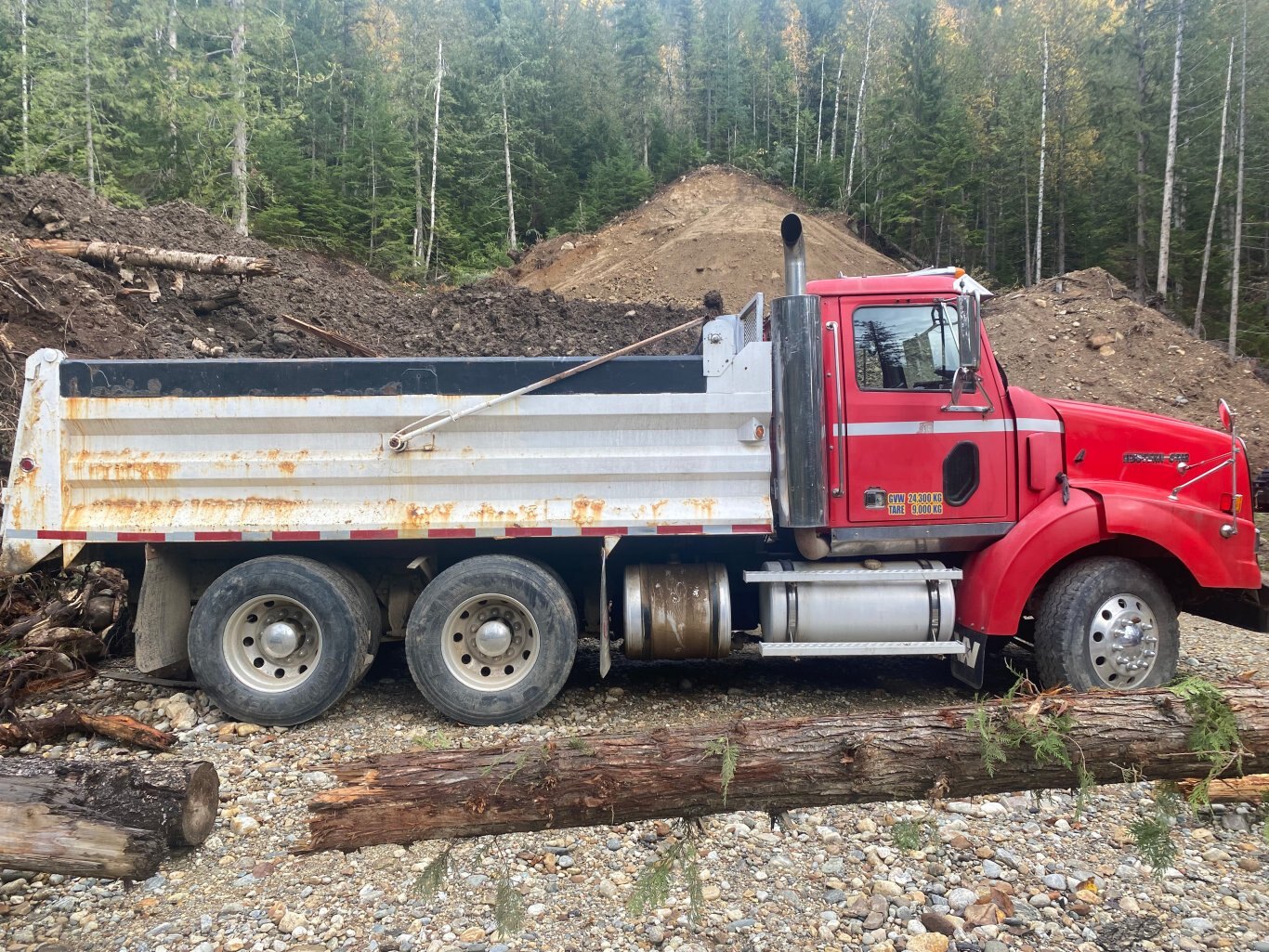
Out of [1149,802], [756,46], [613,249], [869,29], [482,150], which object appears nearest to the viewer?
[1149,802]

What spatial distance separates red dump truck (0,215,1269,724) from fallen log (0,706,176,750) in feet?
1.39

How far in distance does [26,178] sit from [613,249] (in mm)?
22586

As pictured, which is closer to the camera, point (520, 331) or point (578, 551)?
point (578, 551)

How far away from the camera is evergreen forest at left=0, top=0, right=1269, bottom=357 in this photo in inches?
968

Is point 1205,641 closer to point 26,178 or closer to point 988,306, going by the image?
point 988,306

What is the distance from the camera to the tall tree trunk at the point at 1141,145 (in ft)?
84.0

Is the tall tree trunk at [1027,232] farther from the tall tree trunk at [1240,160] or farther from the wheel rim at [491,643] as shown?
the wheel rim at [491,643]

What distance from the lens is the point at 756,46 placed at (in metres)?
52.7

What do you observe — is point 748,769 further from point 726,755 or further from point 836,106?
point 836,106

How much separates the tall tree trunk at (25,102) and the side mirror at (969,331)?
26.9 meters

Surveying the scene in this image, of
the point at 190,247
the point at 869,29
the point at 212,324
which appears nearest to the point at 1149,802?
the point at 212,324

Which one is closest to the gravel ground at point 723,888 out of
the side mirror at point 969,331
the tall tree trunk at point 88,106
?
the side mirror at point 969,331

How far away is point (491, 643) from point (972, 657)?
294 centimetres

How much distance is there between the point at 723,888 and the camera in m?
3.22
